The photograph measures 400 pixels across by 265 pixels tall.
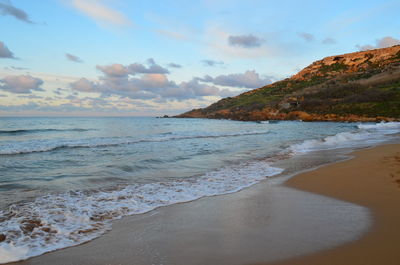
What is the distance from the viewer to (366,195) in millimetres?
6281

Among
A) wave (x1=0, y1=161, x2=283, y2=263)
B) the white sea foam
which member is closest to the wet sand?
wave (x1=0, y1=161, x2=283, y2=263)

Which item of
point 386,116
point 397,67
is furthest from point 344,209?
point 397,67

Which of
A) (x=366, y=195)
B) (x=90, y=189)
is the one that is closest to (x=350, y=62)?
(x=366, y=195)

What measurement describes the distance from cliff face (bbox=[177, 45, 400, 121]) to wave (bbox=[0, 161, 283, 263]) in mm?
48999

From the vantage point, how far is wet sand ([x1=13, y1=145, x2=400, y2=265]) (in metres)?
3.47

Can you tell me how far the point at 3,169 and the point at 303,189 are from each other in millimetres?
10412

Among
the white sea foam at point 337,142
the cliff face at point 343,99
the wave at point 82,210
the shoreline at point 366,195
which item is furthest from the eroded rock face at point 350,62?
the wave at point 82,210

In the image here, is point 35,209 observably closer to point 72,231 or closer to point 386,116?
point 72,231

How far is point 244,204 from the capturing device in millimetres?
5961

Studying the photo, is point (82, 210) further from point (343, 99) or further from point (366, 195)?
point (343, 99)

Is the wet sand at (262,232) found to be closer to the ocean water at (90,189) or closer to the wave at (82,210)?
the wave at (82,210)

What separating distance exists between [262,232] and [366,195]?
3.36m

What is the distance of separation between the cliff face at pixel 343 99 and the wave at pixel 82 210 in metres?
49.0

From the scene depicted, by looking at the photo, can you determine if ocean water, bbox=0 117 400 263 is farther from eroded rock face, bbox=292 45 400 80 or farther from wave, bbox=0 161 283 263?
eroded rock face, bbox=292 45 400 80
